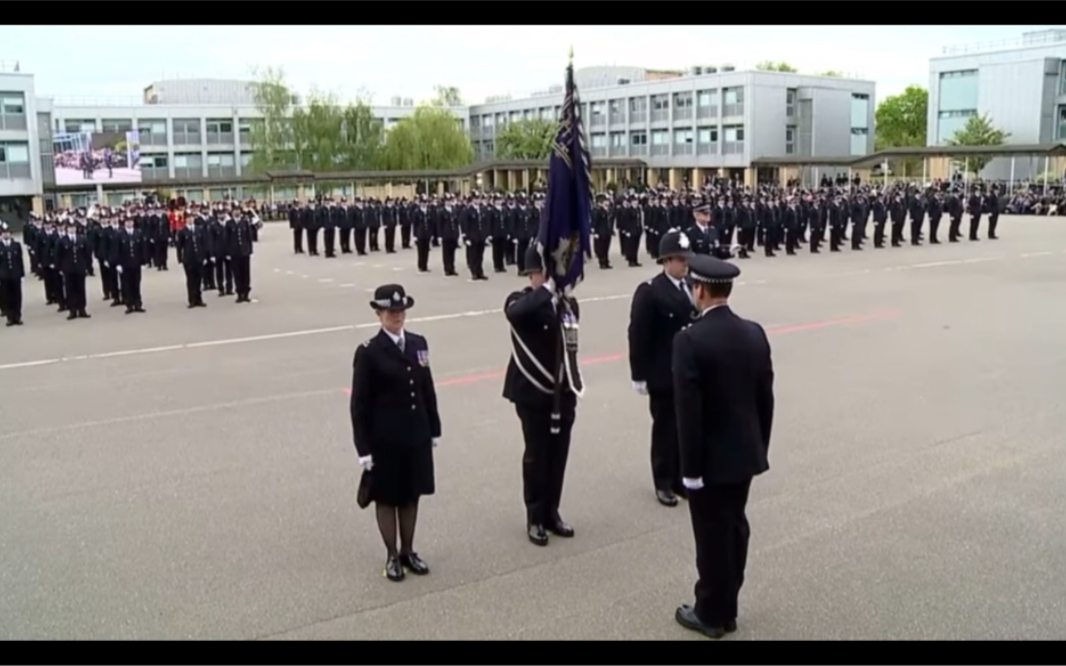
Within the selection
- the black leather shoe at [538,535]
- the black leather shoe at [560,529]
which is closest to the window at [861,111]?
the black leather shoe at [560,529]

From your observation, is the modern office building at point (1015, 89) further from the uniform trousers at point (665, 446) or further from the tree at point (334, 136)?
the uniform trousers at point (665, 446)

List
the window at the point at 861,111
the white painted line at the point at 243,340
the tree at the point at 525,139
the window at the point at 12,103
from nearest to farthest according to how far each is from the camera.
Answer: the white painted line at the point at 243,340 → the window at the point at 12,103 → the tree at the point at 525,139 → the window at the point at 861,111

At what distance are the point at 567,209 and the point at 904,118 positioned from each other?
345ft

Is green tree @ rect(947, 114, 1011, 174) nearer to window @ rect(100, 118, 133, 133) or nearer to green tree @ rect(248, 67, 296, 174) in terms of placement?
green tree @ rect(248, 67, 296, 174)

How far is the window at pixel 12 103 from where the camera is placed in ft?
166

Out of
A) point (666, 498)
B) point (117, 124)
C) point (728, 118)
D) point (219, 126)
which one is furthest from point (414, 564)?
point (219, 126)

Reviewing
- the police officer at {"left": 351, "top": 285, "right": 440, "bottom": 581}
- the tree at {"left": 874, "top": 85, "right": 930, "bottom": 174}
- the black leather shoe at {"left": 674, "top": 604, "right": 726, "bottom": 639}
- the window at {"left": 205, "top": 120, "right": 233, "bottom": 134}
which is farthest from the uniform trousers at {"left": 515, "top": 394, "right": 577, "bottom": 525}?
the tree at {"left": 874, "top": 85, "right": 930, "bottom": 174}

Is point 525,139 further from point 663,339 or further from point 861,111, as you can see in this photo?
point 663,339

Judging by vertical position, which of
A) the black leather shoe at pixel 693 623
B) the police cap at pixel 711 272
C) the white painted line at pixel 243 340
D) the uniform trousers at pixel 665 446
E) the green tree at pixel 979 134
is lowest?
the black leather shoe at pixel 693 623

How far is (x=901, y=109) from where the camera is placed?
333 feet

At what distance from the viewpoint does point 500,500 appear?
21.3 ft

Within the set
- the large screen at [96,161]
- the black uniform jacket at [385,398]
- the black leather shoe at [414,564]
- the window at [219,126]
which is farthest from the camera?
the window at [219,126]

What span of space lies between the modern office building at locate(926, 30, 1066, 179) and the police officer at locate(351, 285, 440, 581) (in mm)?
59915

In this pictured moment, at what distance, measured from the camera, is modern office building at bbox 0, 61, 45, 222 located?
50594mm
